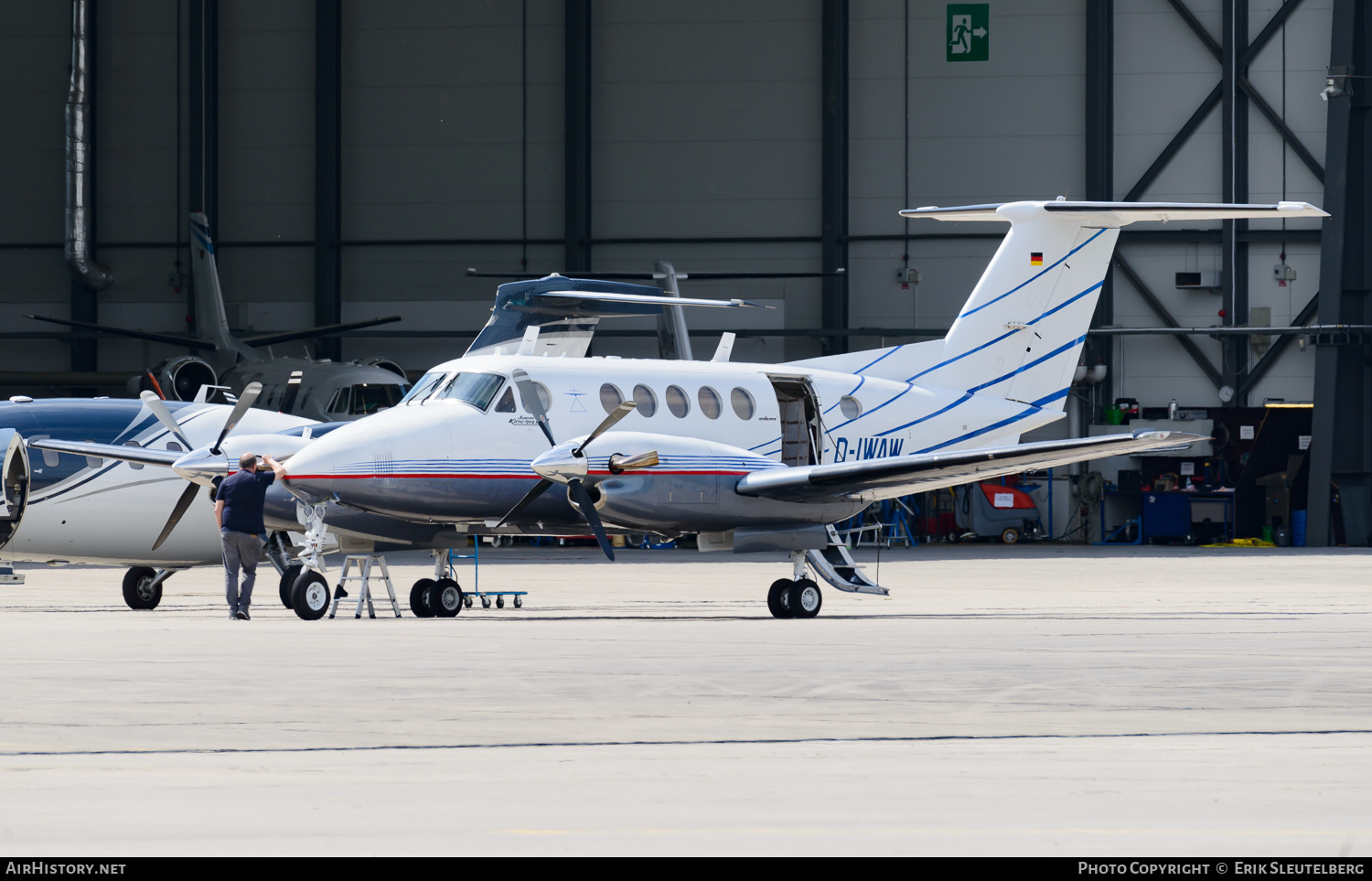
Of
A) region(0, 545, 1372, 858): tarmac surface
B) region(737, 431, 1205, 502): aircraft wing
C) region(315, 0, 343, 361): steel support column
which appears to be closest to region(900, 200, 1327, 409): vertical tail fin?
region(737, 431, 1205, 502): aircraft wing

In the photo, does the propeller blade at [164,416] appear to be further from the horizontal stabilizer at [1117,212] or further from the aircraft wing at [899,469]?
the horizontal stabilizer at [1117,212]

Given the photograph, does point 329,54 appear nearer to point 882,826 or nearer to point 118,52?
point 118,52

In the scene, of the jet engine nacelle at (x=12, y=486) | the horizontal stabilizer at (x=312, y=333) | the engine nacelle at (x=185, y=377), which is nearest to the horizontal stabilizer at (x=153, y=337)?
the horizontal stabilizer at (x=312, y=333)

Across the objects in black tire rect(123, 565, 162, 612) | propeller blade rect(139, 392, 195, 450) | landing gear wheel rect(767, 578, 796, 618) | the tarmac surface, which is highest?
propeller blade rect(139, 392, 195, 450)

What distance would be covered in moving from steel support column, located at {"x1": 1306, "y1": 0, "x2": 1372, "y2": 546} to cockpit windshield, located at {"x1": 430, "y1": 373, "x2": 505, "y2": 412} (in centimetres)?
2472

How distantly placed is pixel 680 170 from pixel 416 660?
32189 millimetres

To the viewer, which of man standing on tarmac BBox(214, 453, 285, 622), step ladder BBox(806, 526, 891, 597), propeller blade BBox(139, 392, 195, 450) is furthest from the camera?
propeller blade BBox(139, 392, 195, 450)

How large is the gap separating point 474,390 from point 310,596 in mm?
2833

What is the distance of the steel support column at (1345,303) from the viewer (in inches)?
1379

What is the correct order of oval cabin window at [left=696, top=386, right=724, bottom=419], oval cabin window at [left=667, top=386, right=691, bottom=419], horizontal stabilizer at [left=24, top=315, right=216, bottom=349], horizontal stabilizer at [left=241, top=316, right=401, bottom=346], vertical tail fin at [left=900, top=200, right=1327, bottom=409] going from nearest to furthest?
oval cabin window at [left=667, top=386, right=691, bottom=419] → oval cabin window at [left=696, top=386, right=724, bottom=419] → vertical tail fin at [left=900, top=200, right=1327, bottom=409] → horizontal stabilizer at [left=24, top=315, right=216, bottom=349] → horizontal stabilizer at [left=241, top=316, right=401, bottom=346]

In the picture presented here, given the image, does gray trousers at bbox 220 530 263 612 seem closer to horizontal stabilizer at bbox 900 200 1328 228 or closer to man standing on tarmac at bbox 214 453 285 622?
man standing on tarmac at bbox 214 453 285 622

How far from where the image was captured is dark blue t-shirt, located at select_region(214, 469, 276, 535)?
1675cm

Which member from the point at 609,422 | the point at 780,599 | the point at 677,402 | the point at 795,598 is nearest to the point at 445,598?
the point at 609,422

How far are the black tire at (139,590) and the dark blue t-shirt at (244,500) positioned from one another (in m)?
2.78
